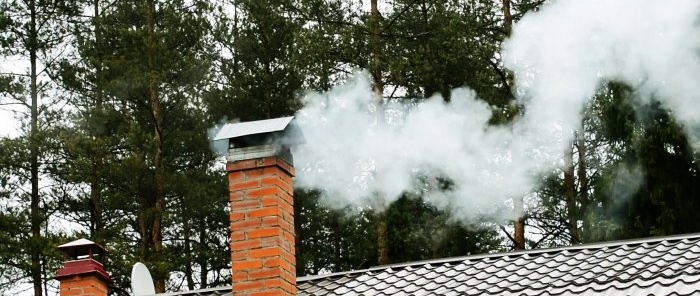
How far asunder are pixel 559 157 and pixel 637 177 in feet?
12.6

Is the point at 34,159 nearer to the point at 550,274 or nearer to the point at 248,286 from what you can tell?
the point at 248,286

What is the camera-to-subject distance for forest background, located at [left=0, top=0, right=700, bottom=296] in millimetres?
22656

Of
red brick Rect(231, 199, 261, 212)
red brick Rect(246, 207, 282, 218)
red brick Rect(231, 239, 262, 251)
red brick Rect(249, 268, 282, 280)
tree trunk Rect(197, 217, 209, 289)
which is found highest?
tree trunk Rect(197, 217, 209, 289)

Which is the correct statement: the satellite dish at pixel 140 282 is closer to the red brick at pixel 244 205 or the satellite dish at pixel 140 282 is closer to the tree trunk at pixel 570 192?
the red brick at pixel 244 205

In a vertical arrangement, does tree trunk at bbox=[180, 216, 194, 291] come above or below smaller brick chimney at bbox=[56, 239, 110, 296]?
above

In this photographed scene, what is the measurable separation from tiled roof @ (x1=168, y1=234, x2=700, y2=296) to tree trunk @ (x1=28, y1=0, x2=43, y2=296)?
12.8 meters

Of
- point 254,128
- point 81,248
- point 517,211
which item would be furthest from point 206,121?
point 254,128

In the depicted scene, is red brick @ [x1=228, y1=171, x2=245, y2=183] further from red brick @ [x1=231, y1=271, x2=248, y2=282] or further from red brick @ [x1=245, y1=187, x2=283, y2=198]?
red brick @ [x1=231, y1=271, x2=248, y2=282]

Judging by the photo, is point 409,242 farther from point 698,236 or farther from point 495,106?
point 698,236

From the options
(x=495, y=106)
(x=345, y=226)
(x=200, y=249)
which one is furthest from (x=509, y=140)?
(x=200, y=249)

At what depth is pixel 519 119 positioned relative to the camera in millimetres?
21531

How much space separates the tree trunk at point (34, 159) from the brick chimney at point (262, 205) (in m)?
14.4

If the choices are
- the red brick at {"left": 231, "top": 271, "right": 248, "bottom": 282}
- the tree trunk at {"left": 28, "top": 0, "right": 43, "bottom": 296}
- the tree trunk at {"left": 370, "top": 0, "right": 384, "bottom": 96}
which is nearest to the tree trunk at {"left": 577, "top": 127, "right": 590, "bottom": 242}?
the tree trunk at {"left": 370, "top": 0, "right": 384, "bottom": 96}

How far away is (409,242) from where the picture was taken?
Result: 22.7 m
